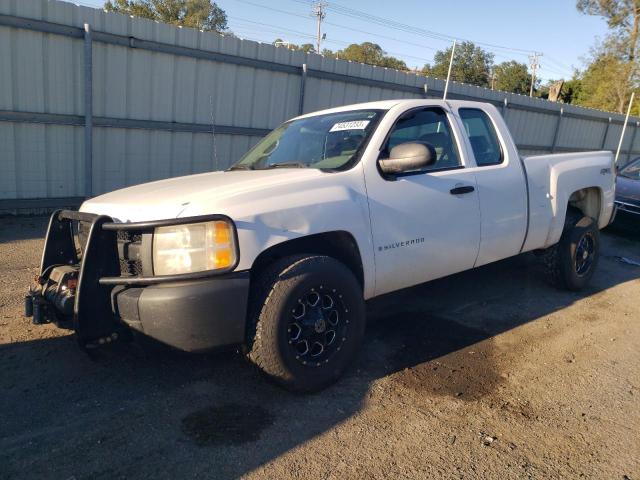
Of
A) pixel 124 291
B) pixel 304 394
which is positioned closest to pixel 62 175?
pixel 124 291

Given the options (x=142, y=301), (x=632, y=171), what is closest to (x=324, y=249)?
(x=142, y=301)

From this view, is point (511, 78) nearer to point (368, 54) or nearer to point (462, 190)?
point (368, 54)

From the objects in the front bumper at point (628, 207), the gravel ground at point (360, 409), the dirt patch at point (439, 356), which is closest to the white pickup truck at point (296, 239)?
the gravel ground at point (360, 409)

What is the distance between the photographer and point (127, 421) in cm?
293

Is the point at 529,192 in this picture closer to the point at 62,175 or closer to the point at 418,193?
the point at 418,193

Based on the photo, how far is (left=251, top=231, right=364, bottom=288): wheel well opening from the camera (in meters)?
3.19

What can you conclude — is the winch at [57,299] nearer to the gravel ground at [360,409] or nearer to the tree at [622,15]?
the gravel ground at [360,409]

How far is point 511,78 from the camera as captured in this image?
55219 millimetres

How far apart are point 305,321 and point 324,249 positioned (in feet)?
1.77

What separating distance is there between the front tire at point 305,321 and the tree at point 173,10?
133ft

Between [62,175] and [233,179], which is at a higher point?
[233,179]

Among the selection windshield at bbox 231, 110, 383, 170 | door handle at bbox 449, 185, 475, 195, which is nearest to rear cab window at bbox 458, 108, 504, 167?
door handle at bbox 449, 185, 475, 195

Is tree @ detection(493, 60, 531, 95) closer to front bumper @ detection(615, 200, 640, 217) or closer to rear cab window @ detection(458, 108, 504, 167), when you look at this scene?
front bumper @ detection(615, 200, 640, 217)

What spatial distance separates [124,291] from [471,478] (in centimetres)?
207
